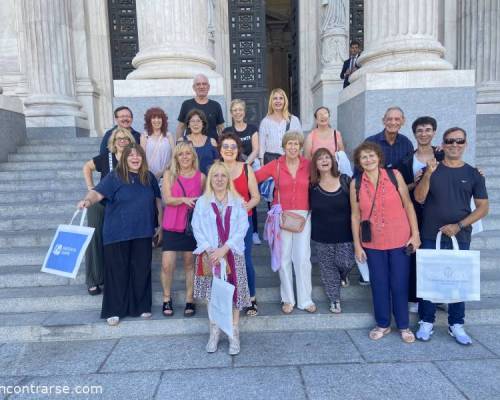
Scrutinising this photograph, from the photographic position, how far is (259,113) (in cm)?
1183

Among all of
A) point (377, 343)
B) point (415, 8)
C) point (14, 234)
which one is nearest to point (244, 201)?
point (377, 343)

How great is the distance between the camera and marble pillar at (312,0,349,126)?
1045cm

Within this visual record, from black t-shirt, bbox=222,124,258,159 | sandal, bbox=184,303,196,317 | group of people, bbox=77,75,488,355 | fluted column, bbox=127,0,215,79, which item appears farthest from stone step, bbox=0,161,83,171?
sandal, bbox=184,303,196,317

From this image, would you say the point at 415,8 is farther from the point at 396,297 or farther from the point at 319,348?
the point at 319,348

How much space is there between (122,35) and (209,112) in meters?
8.55

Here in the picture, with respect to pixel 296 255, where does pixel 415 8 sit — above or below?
above

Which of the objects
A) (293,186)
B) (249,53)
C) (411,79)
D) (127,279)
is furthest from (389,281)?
(249,53)

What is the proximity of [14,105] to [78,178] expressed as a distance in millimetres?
2523

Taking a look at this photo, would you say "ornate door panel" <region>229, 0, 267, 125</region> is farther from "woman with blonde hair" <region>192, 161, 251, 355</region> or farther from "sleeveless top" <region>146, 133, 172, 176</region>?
"woman with blonde hair" <region>192, 161, 251, 355</region>

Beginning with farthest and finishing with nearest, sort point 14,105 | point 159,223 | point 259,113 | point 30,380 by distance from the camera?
point 259,113
point 14,105
point 159,223
point 30,380

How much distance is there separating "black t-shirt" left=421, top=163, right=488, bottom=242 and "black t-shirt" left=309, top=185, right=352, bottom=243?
31.3 inches

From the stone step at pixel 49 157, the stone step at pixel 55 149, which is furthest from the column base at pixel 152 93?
the stone step at pixel 55 149

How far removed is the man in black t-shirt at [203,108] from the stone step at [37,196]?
243cm

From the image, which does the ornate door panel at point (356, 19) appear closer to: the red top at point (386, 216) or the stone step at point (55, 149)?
the stone step at point (55, 149)
